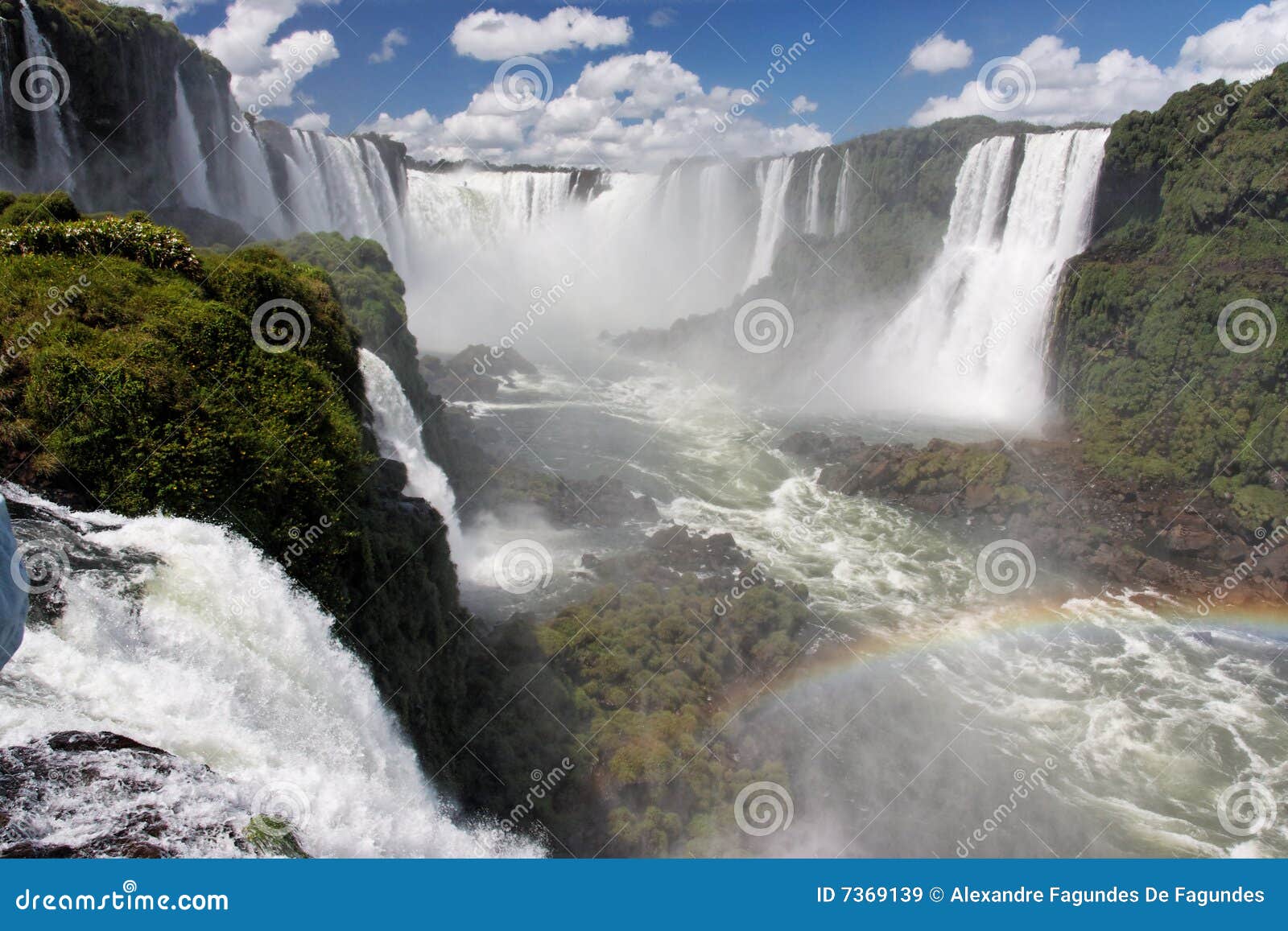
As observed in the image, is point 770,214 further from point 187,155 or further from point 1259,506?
point 1259,506

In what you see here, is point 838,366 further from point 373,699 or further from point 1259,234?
point 373,699

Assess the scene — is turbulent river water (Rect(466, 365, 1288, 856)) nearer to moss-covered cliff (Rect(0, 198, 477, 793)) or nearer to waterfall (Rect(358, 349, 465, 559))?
waterfall (Rect(358, 349, 465, 559))

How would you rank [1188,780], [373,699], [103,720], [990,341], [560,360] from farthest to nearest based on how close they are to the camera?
[560,360] → [990,341] → [1188,780] → [373,699] → [103,720]

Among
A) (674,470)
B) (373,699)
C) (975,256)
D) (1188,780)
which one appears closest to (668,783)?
(373,699)

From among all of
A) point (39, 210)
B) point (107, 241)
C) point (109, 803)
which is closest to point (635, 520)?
point (107, 241)

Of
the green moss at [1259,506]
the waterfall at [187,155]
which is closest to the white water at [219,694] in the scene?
the green moss at [1259,506]

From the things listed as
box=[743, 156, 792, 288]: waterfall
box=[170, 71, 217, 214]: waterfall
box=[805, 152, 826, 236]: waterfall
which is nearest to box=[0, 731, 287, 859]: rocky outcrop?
box=[170, 71, 217, 214]: waterfall
